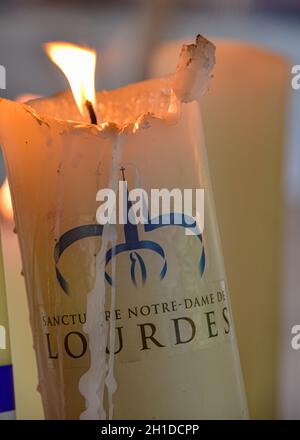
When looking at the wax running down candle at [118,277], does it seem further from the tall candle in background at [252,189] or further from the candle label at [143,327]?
the tall candle in background at [252,189]

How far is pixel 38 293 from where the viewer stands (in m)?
0.36

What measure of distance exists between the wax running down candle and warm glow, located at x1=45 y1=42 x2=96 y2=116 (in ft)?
0.14

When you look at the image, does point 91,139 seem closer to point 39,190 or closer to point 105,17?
point 39,190

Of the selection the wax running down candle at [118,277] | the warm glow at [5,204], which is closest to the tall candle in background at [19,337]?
the warm glow at [5,204]

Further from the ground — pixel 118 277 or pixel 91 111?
pixel 91 111

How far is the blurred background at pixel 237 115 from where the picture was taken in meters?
0.50

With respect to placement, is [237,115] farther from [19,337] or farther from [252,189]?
[19,337]

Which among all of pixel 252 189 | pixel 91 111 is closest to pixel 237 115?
pixel 252 189

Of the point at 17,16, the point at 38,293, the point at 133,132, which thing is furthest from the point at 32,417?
the point at 17,16

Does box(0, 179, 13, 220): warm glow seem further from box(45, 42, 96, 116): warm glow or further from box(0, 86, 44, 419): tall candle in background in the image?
box(45, 42, 96, 116): warm glow

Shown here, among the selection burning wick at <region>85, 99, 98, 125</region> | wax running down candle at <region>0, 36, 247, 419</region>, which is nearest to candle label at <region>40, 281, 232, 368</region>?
wax running down candle at <region>0, 36, 247, 419</region>

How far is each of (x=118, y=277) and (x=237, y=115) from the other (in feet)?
0.73

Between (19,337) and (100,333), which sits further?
(19,337)

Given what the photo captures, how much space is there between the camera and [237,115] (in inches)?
19.8
